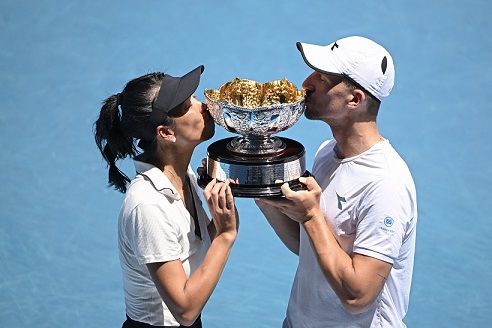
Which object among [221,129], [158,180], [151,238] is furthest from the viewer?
[221,129]

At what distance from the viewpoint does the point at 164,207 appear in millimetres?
2748

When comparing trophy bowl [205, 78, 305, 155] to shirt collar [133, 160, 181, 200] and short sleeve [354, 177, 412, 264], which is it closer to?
shirt collar [133, 160, 181, 200]

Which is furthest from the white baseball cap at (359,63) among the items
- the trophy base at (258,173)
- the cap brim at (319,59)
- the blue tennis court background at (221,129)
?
the blue tennis court background at (221,129)

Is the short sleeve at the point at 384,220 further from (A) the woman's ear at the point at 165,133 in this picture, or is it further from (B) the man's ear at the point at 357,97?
(A) the woman's ear at the point at 165,133

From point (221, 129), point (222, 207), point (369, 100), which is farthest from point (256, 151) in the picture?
point (221, 129)

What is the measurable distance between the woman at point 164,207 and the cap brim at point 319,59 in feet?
1.17

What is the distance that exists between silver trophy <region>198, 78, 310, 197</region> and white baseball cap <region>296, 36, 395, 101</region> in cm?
14

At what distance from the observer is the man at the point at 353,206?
8.88 ft

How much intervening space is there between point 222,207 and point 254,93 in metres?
0.49

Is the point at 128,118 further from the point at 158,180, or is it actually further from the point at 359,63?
the point at 359,63

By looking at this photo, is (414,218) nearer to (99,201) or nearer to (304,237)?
(304,237)

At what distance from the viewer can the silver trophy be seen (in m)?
2.82

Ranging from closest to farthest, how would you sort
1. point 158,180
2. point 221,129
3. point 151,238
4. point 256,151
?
point 151,238 < point 158,180 < point 256,151 < point 221,129

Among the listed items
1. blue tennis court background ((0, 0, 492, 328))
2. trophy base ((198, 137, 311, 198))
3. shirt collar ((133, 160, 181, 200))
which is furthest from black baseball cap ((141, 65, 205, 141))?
blue tennis court background ((0, 0, 492, 328))
